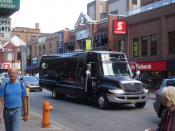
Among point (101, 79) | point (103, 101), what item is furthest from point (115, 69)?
point (103, 101)

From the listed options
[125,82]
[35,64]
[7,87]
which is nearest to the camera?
[7,87]

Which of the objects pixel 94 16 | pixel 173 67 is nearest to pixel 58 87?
pixel 173 67

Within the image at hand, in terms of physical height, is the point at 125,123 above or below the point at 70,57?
below

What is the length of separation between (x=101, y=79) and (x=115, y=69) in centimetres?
92

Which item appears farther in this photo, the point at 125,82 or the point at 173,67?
the point at 173,67

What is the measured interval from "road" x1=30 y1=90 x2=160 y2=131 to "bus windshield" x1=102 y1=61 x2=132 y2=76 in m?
1.60

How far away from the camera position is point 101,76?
2028cm

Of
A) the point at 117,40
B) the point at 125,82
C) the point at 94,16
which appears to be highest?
the point at 94,16

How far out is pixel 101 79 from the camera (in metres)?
20.2

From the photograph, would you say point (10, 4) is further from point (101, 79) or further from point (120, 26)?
point (120, 26)

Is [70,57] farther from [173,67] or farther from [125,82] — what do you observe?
[173,67]

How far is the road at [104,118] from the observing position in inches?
556

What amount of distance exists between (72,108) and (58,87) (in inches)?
193

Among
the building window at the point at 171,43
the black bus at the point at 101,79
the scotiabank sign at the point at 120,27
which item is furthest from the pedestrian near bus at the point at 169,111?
the scotiabank sign at the point at 120,27
